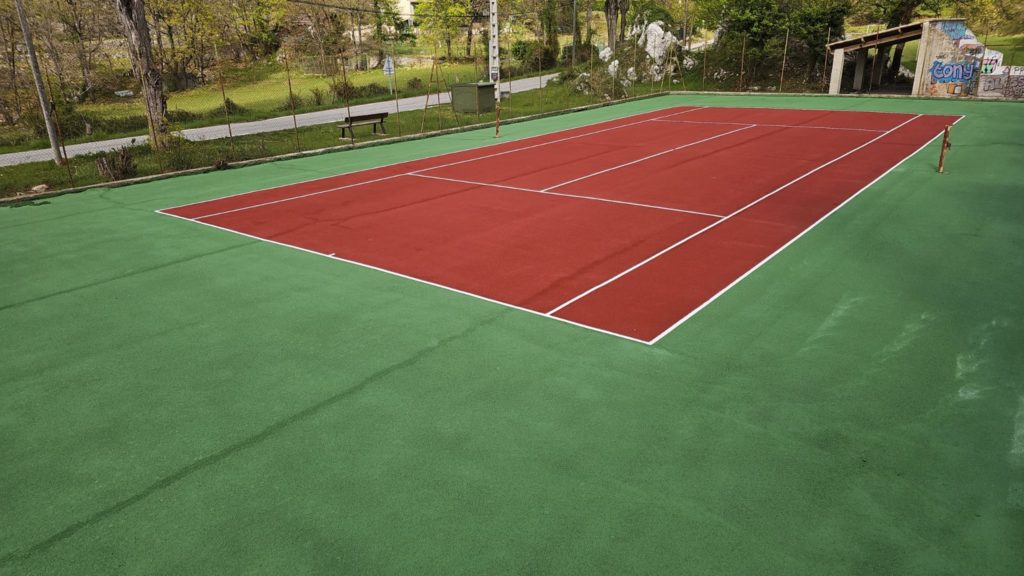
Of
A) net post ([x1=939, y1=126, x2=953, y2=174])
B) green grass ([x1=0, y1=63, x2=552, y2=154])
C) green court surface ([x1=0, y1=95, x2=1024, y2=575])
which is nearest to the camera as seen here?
green court surface ([x1=0, y1=95, x2=1024, y2=575])

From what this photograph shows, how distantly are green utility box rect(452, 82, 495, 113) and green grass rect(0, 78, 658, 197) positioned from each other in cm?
71

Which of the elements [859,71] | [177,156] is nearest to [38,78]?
[177,156]

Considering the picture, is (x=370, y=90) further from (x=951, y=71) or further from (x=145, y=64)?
(x=951, y=71)

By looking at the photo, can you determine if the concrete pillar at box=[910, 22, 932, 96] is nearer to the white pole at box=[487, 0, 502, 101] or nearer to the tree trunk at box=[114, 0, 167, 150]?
the white pole at box=[487, 0, 502, 101]

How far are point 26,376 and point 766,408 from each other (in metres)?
7.33

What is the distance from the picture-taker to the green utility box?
1127 inches

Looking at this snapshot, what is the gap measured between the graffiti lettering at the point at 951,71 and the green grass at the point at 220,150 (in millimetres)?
16877

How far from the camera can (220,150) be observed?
786 inches

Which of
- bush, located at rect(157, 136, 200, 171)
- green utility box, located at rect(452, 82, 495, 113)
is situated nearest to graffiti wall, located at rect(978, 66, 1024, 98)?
green utility box, located at rect(452, 82, 495, 113)

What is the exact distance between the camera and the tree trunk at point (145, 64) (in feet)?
62.7

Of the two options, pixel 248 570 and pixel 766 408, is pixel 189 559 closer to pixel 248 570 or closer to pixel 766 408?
pixel 248 570

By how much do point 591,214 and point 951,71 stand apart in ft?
86.2

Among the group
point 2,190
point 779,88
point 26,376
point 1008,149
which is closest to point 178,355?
point 26,376

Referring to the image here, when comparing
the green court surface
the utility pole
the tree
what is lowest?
the green court surface
